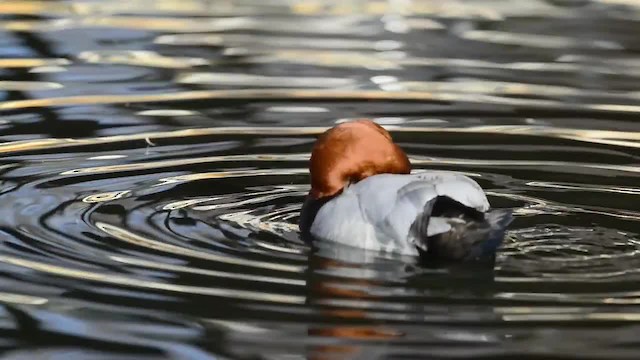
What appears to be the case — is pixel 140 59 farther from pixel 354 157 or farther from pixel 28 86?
pixel 354 157

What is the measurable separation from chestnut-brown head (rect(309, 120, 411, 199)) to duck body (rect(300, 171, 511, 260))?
0.90 feet

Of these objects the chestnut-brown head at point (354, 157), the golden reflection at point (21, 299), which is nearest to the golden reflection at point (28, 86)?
the chestnut-brown head at point (354, 157)

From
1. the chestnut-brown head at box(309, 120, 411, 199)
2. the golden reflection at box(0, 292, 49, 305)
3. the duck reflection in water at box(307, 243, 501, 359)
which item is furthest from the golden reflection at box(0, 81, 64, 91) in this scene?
the golden reflection at box(0, 292, 49, 305)

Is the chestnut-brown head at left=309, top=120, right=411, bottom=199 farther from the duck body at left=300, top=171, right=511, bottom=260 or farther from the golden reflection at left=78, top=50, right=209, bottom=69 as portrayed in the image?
the golden reflection at left=78, top=50, right=209, bottom=69

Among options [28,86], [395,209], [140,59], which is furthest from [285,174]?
[140,59]

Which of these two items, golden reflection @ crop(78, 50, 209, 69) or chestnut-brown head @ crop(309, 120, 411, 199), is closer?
chestnut-brown head @ crop(309, 120, 411, 199)

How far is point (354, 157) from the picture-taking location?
6.75 meters

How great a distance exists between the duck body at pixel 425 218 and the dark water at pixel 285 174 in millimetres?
102

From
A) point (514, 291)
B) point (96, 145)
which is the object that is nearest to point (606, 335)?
point (514, 291)

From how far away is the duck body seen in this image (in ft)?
20.4

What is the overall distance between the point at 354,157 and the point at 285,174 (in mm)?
1601

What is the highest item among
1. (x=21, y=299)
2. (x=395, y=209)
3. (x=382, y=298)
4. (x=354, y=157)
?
(x=354, y=157)

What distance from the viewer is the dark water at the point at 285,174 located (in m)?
5.56

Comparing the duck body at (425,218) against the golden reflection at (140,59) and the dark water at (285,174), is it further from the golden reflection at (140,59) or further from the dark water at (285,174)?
the golden reflection at (140,59)
